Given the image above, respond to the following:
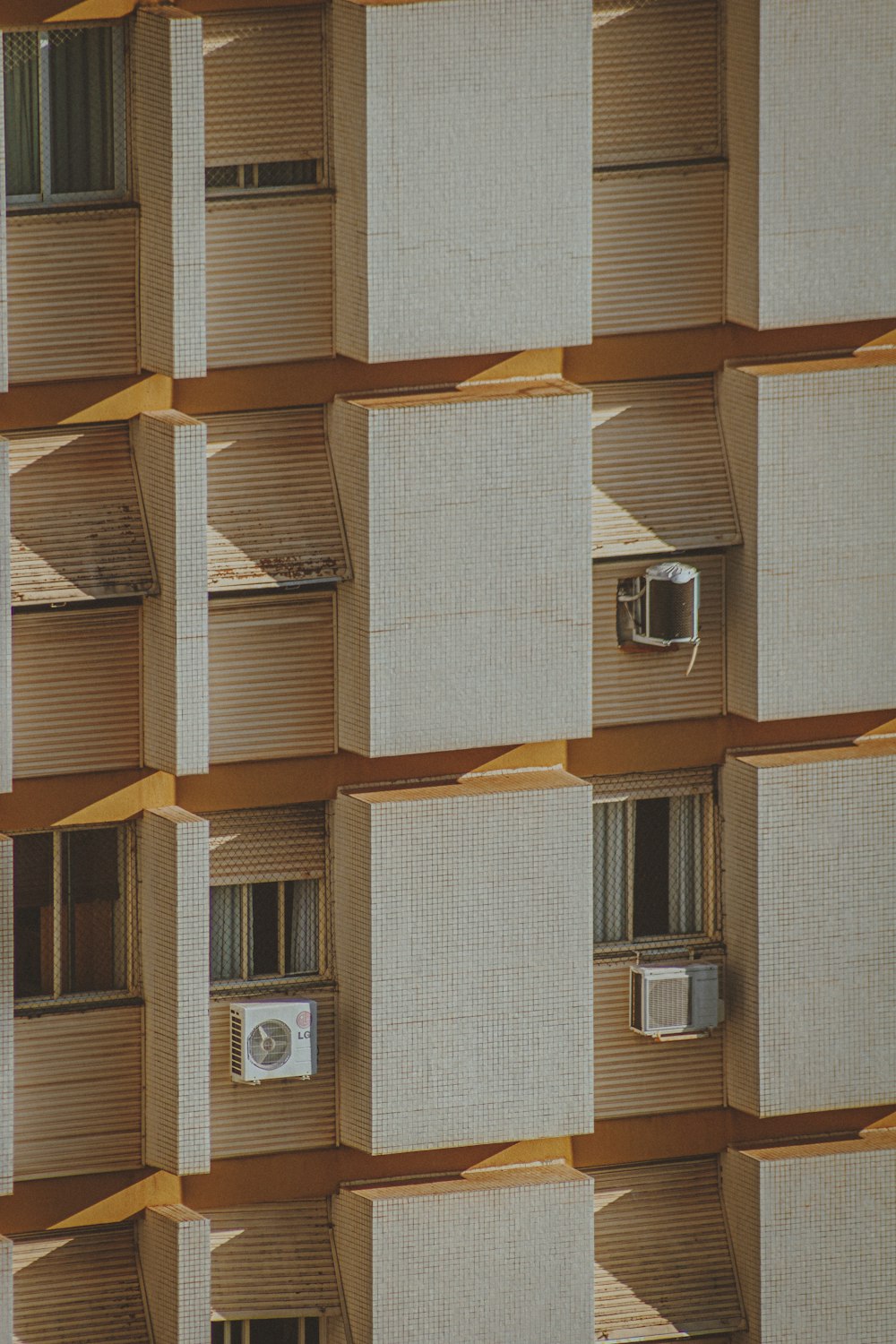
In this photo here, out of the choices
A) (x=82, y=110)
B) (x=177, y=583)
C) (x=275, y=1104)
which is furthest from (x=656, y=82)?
(x=275, y=1104)

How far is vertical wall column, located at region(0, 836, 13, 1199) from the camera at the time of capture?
582 inches

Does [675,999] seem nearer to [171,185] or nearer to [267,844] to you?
[267,844]

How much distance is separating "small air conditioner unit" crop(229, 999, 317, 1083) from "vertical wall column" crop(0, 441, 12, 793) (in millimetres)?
1957

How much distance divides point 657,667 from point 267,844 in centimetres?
255

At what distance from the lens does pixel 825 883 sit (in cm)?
1588

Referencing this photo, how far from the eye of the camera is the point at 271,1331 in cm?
1580

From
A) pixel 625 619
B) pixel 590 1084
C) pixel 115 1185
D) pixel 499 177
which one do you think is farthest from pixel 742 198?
pixel 115 1185

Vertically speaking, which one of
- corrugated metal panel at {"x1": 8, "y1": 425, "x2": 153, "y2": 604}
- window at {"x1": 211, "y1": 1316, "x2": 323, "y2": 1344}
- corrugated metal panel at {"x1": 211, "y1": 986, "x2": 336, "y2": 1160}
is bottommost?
window at {"x1": 211, "y1": 1316, "x2": 323, "y2": 1344}

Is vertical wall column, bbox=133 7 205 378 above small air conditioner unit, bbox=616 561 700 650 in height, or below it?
above

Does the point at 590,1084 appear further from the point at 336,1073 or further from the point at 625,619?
the point at 625,619

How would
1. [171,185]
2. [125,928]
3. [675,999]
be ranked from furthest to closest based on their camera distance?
[675,999], [125,928], [171,185]

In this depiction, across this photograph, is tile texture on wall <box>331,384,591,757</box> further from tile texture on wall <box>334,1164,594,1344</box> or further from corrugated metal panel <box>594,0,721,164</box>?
tile texture on wall <box>334,1164,594,1344</box>

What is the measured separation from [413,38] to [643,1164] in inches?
269

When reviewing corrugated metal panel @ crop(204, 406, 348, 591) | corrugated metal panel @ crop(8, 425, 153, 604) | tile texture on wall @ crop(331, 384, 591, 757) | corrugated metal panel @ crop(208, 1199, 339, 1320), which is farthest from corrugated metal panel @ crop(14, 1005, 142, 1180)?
corrugated metal panel @ crop(204, 406, 348, 591)
